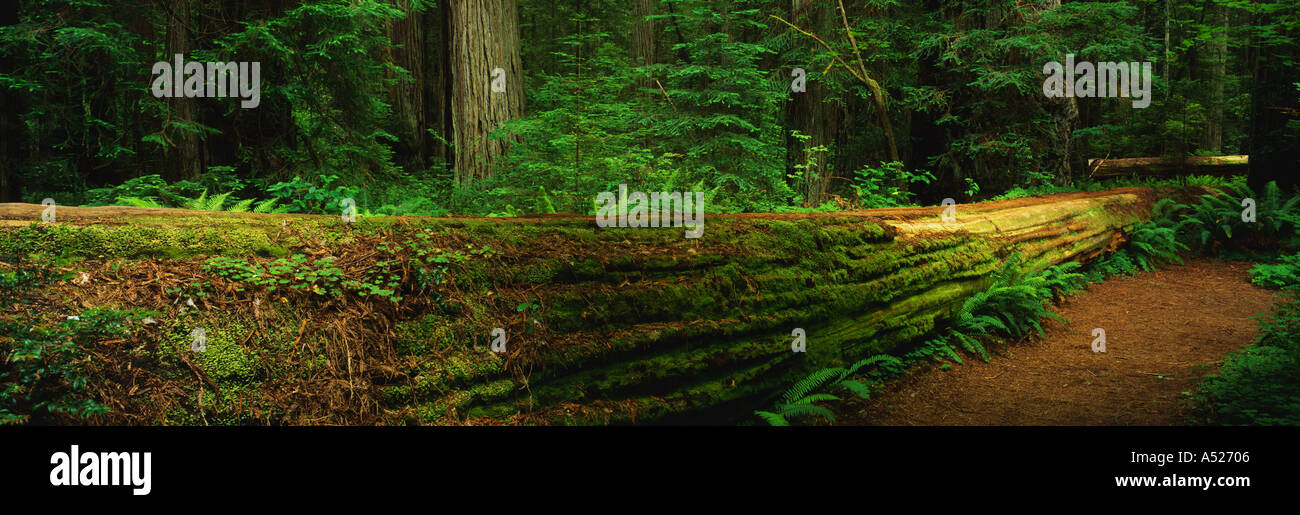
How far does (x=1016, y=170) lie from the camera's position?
451 inches

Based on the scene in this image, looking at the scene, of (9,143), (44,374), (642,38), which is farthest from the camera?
(642,38)

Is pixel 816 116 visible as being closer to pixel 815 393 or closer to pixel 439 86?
pixel 815 393

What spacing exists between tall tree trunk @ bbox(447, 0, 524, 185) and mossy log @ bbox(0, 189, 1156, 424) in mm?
6350

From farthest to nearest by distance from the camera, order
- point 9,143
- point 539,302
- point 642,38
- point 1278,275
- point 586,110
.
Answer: point 642,38
point 586,110
point 1278,275
point 9,143
point 539,302

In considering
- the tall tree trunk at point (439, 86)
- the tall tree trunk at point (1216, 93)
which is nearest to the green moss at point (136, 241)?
the tall tree trunk at point (439, 86)

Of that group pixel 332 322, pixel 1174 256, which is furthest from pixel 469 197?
pixel 1174 256

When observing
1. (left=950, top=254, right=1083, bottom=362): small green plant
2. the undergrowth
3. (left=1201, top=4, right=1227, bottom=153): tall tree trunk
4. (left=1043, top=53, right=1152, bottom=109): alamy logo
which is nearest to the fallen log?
(left=1201, top=4, right=1227, bottom=153): tall tree trunk

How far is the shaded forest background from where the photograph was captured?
7.81 m

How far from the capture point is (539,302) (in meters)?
3.73

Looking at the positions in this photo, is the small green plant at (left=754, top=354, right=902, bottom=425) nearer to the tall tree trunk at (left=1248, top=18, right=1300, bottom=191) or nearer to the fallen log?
the tall tree trunk at (left=1248, top=18, right=1300, bottom=191)
